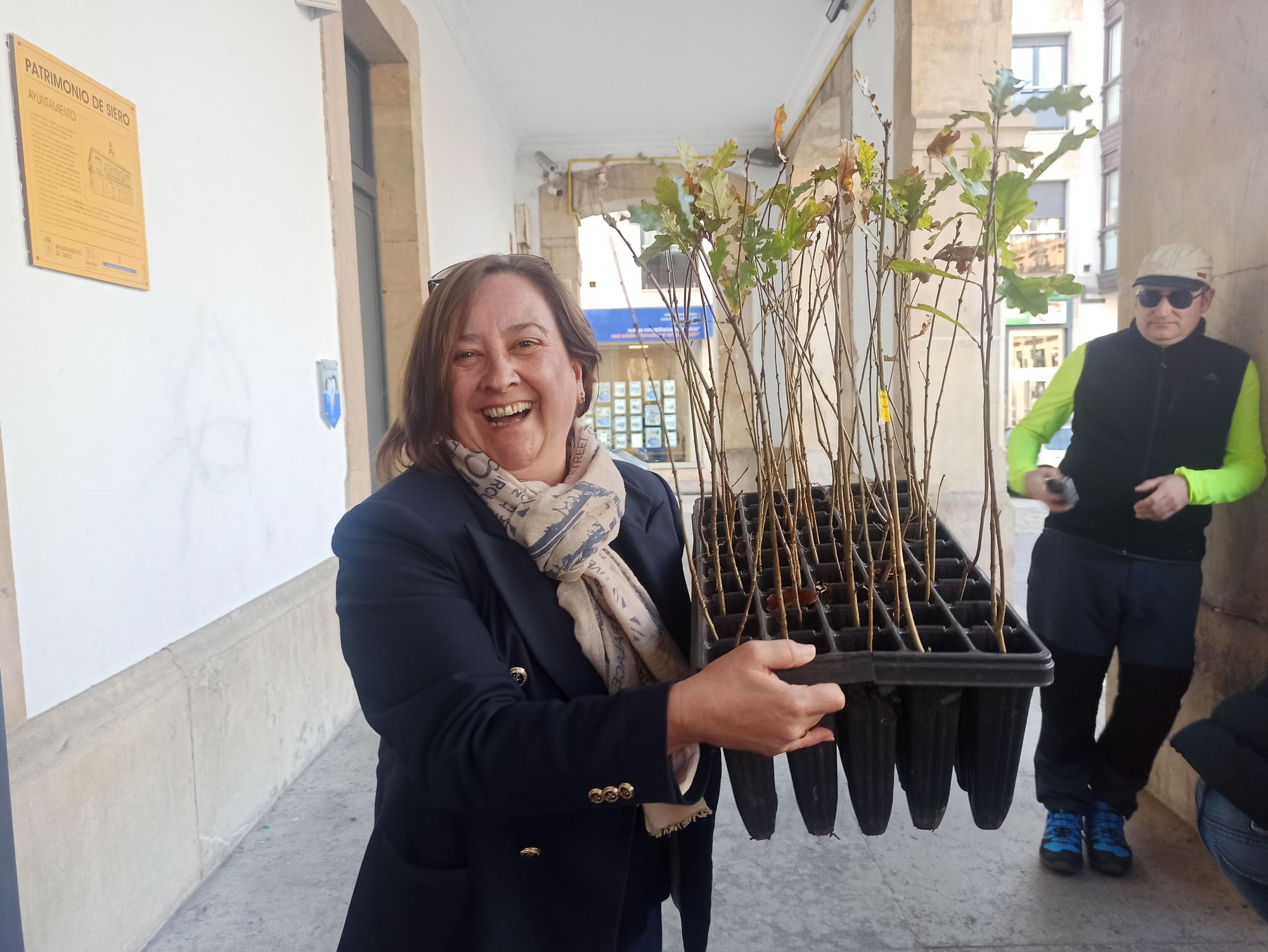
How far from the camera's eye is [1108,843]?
7.80 feet

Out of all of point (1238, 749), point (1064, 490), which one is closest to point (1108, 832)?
point (1064, 490)

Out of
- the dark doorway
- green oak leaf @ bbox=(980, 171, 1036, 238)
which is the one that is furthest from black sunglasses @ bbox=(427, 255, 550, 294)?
the dark doorway

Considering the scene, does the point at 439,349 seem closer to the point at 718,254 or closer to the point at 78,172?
the point at 718,254

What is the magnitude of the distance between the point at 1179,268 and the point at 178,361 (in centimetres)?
265

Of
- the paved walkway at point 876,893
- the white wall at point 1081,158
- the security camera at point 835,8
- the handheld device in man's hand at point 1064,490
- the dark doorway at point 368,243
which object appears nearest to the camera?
the paved walkway at point 876,893

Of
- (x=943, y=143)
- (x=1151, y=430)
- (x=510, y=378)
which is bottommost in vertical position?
(x=1151, y=430)

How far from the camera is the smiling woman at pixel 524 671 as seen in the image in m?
0.90

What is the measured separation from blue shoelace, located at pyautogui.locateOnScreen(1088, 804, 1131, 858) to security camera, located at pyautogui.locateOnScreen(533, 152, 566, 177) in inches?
320

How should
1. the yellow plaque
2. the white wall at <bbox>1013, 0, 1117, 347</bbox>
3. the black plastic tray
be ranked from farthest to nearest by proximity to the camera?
the white wall at <bbox>1013, 0, 1117, 347</bbox> → the yellow plaque → the black plastic tray

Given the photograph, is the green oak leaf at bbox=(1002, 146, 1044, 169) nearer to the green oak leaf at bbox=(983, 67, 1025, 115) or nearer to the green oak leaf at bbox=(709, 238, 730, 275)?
the green oak leaf at bbox=(983, 67, 1025, 115)

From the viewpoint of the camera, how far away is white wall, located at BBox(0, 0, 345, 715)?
178cm

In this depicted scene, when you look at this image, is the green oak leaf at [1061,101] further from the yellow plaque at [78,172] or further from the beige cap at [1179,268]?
the yellow plaque at [78,172]

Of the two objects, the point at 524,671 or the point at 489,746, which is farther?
the point at 524,671

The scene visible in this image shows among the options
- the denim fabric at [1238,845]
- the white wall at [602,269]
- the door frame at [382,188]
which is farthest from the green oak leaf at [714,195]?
the white wall at [602,269]
